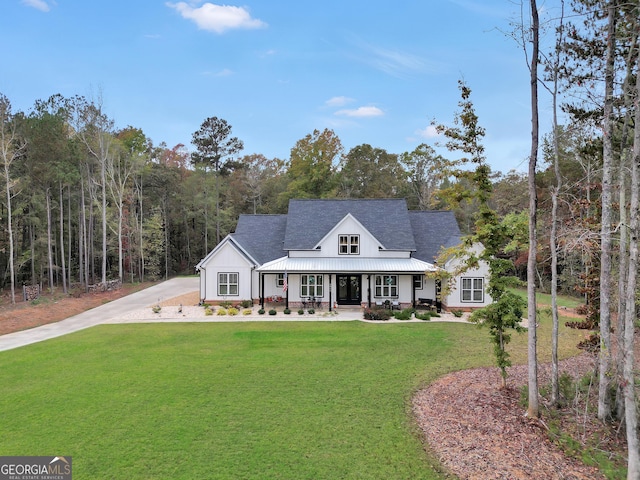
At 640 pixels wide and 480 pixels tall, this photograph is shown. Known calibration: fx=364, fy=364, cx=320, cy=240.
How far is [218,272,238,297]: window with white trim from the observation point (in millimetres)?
25234

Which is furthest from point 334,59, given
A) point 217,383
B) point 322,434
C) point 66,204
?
point 66,204

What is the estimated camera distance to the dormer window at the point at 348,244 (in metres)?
25.1

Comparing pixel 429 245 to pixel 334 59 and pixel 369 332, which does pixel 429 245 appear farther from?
pixel 334 59

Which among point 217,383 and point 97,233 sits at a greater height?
point 97,233

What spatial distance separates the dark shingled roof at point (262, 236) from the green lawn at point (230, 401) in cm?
1008

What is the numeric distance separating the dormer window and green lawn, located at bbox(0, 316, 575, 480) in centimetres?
862

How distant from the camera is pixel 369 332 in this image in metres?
17.6

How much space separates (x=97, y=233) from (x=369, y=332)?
114 feet

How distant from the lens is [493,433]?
7.98m

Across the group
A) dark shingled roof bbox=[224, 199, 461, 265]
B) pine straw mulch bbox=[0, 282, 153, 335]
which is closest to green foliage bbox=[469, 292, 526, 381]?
dark shingled roof bbox=[224, 199, 461, 265]

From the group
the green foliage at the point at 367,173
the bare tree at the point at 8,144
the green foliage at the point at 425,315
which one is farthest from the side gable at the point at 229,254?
the green foliage at the point at 367,173

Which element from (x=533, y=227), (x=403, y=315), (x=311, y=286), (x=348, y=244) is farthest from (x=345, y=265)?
(x=533, y=227)

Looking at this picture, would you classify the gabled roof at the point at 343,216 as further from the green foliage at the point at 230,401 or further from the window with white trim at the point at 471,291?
the green foliage at the point at 230,401

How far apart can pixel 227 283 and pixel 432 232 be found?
15292mm
